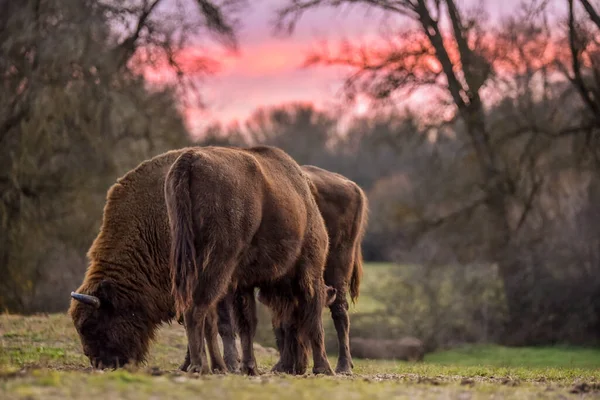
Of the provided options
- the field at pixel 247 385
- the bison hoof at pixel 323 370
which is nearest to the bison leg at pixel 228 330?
the bison hoof at pixel 323 370

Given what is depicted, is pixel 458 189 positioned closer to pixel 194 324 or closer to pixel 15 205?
pixel 15 205

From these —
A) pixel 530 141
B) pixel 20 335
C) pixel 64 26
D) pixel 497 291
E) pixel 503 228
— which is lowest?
pixel 20 335

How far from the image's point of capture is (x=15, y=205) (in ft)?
72.9

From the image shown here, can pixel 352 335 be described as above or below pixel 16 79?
below

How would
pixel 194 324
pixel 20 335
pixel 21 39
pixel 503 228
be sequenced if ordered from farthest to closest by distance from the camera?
pixel 503 228 < pixel 21 39 < pixel 20 335 < pixel 194 324

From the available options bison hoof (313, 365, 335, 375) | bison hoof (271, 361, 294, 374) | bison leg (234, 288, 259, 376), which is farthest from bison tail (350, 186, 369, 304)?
bison leg (234, 288, 259, 376)

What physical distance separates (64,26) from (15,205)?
4.31m

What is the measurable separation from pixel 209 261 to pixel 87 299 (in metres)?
1.68

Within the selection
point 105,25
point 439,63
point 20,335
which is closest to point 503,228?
point 439,63

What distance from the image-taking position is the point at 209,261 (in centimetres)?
977

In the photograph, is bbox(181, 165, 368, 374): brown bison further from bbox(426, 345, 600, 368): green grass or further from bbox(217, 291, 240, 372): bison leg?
bbox(426, 345, 600, 368): green grass

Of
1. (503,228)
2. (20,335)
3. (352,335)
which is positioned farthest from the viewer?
(503,228)

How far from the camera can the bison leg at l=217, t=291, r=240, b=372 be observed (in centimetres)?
1098

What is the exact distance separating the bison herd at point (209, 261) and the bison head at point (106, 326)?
0.04ft
